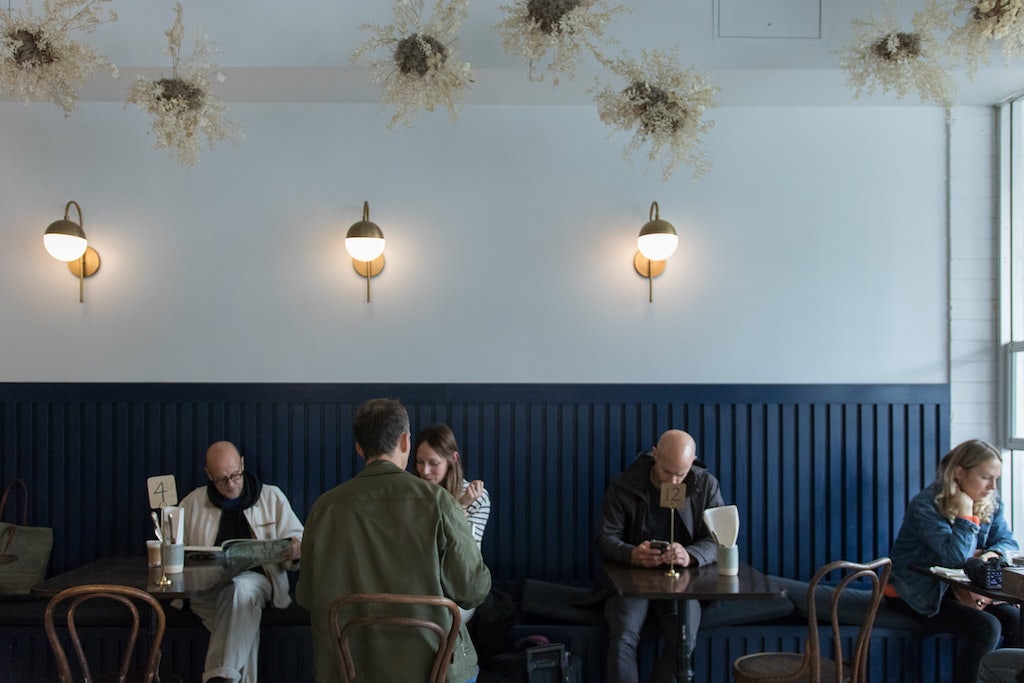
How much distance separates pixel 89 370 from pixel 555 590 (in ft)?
9.52

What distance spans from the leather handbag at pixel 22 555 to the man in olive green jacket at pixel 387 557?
2.77 metres

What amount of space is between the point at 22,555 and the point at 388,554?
3.14 metres

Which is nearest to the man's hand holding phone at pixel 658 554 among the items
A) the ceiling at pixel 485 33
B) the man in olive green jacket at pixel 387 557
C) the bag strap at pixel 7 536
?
the man in olive green jacket at pixel 387 557

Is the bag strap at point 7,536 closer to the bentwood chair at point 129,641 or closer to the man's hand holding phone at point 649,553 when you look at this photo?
the bentwood chair at point 129,641

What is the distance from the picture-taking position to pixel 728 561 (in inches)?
162

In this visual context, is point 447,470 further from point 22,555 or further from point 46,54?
point 46,54

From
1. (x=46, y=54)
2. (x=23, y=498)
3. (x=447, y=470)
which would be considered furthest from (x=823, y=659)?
(x=46, y=54)

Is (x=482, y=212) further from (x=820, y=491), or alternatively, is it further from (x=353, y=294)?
(x=820, y=491)

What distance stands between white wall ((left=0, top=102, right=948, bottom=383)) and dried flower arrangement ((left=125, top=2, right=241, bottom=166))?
73 cm

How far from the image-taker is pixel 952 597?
455cm

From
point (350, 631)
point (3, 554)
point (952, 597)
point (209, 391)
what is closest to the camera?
point (350, 631)

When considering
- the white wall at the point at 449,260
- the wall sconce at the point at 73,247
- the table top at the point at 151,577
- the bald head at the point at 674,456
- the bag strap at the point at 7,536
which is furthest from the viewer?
the white wall at the point at 449,260

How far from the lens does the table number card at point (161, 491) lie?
14.7 feet

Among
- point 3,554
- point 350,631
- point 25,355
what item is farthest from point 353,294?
point 350,631
